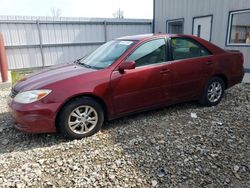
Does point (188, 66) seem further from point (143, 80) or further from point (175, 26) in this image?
point (175, 26)

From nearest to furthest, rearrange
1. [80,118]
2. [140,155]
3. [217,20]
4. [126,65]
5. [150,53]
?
[140,155] → [80,118] → [126,65] → [150,53] → [217,20]

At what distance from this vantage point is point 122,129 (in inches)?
151

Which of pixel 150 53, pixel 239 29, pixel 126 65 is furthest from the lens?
pixel 239 29

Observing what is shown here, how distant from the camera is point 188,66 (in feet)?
14.0

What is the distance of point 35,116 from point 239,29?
8198mm

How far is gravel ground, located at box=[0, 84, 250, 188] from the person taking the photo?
2.62 m

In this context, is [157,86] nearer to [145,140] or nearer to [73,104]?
[145,140]

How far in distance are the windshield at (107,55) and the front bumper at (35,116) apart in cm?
Answer: 111

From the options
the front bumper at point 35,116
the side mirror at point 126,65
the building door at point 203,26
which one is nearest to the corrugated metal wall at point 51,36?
the building door at point 203,26

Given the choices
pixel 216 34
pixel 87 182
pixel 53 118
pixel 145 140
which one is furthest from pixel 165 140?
pixel 216 34

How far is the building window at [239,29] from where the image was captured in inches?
325

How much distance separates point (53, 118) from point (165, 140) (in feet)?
5.61

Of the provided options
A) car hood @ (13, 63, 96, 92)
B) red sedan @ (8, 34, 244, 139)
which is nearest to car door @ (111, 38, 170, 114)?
red sedan @ (8, 34, 244, 139)

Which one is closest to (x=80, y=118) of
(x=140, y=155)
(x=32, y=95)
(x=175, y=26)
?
(x=32, y=95)
